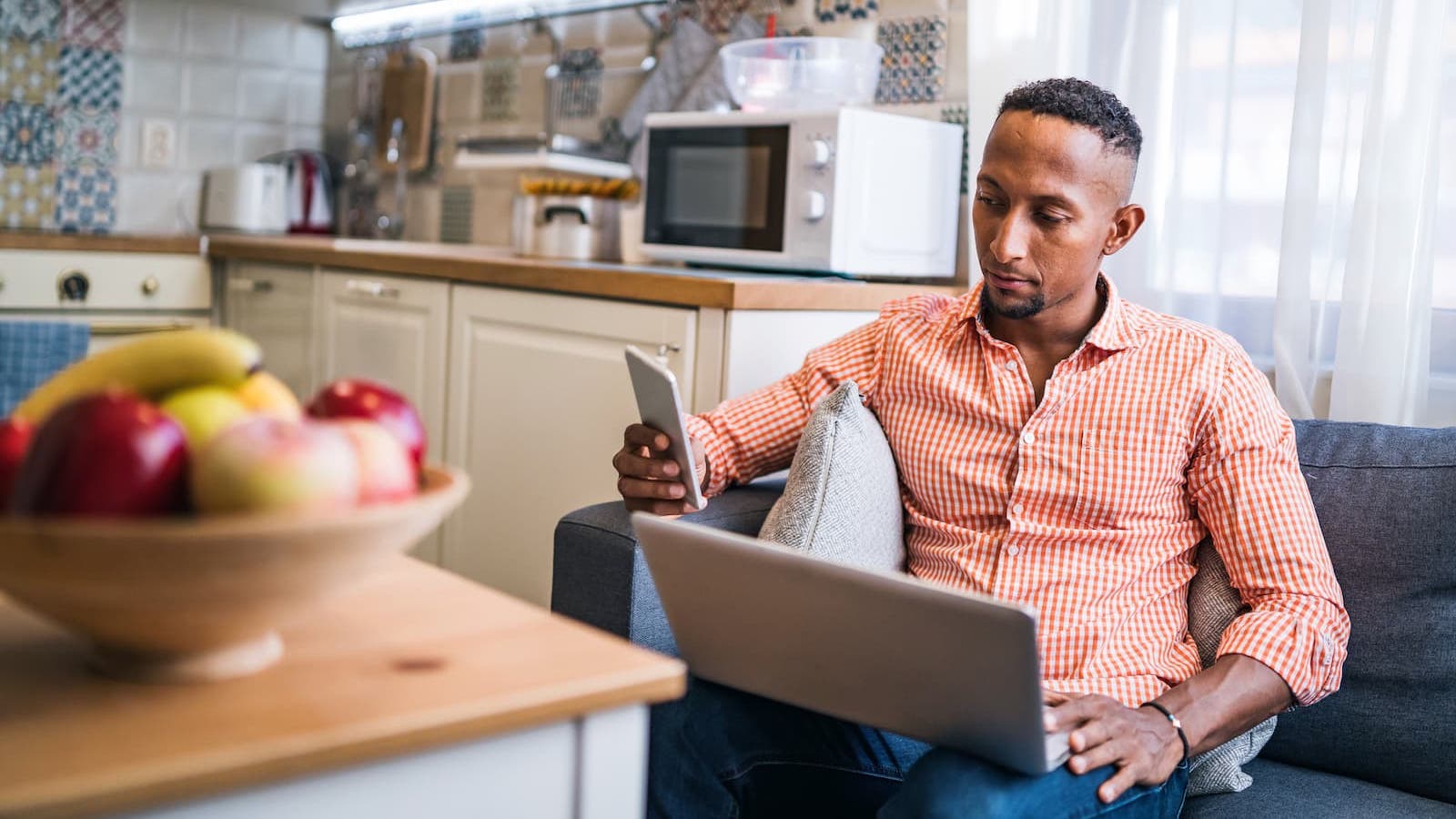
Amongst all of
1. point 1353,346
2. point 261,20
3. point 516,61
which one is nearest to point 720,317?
point 1353,346

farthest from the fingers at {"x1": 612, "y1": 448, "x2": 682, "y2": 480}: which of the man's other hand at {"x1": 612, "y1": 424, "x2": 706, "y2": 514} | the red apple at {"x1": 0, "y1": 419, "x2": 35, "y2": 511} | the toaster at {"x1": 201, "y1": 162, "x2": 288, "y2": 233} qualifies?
the toaster at {"x1": 201, "y1": 162, "x2": 288, "y2": 233}

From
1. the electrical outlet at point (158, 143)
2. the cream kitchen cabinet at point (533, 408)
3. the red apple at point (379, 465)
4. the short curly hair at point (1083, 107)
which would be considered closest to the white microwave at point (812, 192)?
the cream kitchen cabinet at point (533, 408)

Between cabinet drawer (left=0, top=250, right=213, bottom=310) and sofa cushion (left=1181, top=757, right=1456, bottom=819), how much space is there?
273cm

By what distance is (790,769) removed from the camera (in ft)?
4.79

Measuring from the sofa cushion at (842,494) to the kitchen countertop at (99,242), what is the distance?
88.8 inches

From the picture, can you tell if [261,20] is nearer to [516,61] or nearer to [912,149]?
[516,61]

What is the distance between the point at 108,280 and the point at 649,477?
2.14 metres

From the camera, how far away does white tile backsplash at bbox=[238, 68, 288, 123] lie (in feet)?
13.4

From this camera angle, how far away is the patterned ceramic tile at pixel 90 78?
12.2ft

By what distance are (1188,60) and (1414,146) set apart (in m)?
0.38

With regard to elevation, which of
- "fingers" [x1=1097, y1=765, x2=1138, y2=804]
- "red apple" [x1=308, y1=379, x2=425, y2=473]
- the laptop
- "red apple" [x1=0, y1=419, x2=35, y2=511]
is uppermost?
"red apple" [x1=308, y1=379, x2=425, y2=473]

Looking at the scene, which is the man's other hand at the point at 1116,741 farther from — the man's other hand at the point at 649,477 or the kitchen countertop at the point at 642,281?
the kitchen countertop at the point at 642,281

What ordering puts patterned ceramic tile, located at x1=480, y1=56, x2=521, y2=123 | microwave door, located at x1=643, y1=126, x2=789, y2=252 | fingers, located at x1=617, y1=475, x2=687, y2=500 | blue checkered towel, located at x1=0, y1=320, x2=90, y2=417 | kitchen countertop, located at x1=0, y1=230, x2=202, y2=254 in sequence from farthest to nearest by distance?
patterned ceramic tile, located at x1=480, y1=56, x2=521, y2=123 < kitchen countertop, located at x1=0, y1=230, x2=202, y2=254 < microwave door, located at x1=643, y1=126, x2=789, y2=252 < blue checkered towel, located at x1=0, y1=320, x2=90, y2=417 < fingers, located at x1=617, y1=475, x2=687, y2=500

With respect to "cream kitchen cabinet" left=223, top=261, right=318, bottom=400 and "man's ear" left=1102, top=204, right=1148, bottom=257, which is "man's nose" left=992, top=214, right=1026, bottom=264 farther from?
"cream kitchen cabinet" left=223, top=261, right=318, bottom=400
